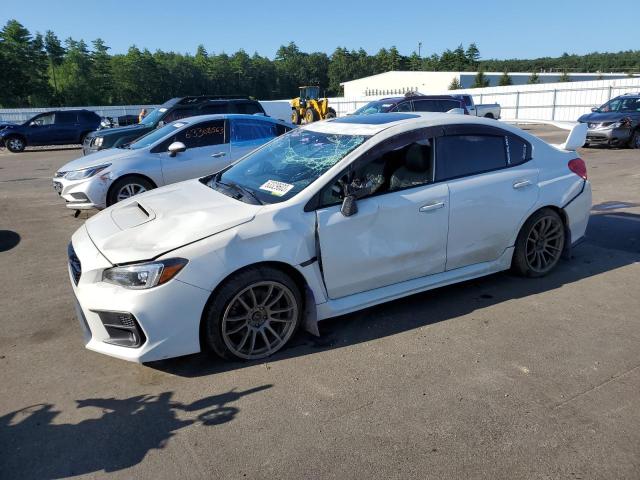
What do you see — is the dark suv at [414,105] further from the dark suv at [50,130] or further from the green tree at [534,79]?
the green tree at [534,79]

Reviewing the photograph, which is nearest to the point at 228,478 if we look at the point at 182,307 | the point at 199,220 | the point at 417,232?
the point at 182,307

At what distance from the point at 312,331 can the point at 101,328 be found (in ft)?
4.90

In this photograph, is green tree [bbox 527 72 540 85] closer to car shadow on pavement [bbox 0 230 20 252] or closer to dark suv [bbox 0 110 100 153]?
dark suv [bbox 0 110 100 153]

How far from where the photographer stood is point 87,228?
164 inches

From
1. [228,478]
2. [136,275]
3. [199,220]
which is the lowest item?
[228,478]

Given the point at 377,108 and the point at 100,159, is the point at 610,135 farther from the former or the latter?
the point at 100,159

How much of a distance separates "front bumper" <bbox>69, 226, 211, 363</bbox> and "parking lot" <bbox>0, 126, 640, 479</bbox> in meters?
0.25

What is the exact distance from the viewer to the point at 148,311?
331 cm

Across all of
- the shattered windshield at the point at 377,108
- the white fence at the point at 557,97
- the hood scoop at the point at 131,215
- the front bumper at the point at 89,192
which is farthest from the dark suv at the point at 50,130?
the hood scoop at the point at 131,215

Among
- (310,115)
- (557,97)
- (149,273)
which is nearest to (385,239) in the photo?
(149,273)

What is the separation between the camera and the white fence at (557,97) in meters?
29.3

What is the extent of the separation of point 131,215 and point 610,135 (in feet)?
50.5

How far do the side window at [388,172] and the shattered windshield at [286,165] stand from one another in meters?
0.17

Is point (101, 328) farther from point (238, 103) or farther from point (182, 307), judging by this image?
point (238, 103)
